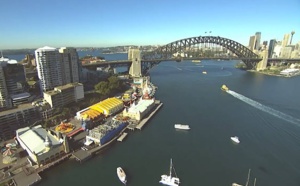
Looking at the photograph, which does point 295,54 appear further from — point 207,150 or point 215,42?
point 207,150

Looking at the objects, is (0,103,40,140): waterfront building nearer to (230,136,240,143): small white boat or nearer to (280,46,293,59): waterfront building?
(230,136,240,143): small white boat

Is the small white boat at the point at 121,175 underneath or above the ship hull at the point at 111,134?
underneath

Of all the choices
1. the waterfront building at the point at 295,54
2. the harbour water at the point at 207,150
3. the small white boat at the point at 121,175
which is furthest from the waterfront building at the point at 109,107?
the waterfront building at the point at 295,54

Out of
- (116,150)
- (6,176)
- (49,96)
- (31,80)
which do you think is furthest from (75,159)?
(31,80)

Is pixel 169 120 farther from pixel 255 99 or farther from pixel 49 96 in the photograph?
pixel 255 99

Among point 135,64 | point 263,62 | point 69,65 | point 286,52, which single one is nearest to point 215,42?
point 263,62

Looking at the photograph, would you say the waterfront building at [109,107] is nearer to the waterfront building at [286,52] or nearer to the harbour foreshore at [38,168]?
the harbour foreshore at [38,168]
